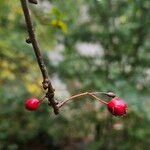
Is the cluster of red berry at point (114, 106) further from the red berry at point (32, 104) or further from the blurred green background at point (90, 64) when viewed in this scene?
the blurred green background at point (90, 64)

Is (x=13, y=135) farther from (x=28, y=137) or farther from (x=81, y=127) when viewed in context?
(x=81, y=127)

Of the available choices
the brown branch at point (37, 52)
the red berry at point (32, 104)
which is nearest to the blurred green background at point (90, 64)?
the red berry at point (32, 104)

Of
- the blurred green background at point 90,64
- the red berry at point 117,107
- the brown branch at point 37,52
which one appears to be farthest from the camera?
the blurred green background at point 90,64

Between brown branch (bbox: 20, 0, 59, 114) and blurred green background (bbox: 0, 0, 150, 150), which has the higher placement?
brown branch (bbox: 20, 0, 59, 114)

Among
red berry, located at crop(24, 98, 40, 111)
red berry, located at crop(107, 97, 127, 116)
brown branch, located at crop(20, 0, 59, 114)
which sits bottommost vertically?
red berry, located at crop(107, 97, 127, 116)

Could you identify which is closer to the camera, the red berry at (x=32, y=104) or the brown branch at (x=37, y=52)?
the brown branch at (x=37, y=52)

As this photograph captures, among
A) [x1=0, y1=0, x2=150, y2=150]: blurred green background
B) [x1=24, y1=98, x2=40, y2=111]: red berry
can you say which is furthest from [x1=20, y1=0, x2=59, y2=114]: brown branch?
[x1=0, y1=0, x2=150, y2=150]: blurred green background

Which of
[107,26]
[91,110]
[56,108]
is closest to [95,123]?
[91,110]

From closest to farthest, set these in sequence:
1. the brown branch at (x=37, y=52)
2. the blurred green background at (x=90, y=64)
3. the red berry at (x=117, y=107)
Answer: the brown branch at (x=37, y=52), the red berry at (x=117, y=107), the blurred green background at (x=90, y=64)

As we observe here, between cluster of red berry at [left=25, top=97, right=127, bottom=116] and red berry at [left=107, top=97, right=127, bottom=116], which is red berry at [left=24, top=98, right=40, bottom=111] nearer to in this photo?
cluster of red berry at [left=25, top=97, right=127, bottom=116]
